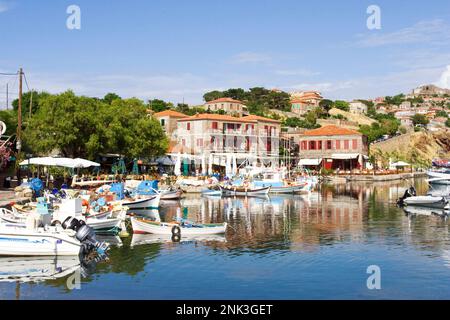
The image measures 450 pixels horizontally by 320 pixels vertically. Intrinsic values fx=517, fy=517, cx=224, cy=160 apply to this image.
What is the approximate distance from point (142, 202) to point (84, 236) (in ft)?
47.4

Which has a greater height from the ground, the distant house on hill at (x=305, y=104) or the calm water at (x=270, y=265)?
the distant house on hill at (x=305, y=104)

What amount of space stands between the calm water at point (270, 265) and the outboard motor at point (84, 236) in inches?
21.3

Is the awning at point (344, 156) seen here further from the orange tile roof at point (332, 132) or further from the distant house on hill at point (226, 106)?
the distant house on hill at point (226, 106)

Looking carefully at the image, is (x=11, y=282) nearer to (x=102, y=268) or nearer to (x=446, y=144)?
(x=102, y=268)

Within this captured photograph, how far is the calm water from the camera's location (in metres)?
15.0

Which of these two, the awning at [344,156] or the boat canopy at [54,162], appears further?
the awning at [344,156]

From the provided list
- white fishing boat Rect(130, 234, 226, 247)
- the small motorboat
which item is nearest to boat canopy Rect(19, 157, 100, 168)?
the small motorboat

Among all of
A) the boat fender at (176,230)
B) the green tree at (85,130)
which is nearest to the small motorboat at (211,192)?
the green tree at (85,130)

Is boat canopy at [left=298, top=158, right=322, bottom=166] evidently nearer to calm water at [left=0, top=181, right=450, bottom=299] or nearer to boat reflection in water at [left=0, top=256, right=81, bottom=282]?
calm water at [left=0, top=181, right=450, bottom=299]

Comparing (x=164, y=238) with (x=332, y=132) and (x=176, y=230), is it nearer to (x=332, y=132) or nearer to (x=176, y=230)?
(x=176, y=230)

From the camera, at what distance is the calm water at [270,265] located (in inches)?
589

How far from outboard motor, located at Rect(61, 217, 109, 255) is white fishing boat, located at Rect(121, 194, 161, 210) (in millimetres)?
12913

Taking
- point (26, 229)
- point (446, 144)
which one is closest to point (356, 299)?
point (26, 229)

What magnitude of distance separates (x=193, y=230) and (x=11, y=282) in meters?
9.44
